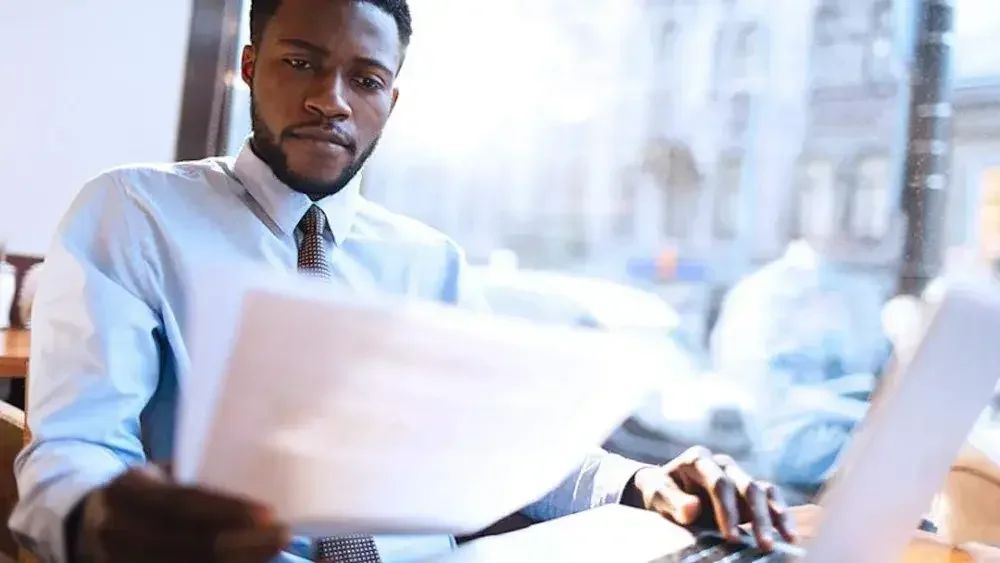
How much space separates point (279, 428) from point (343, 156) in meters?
0.63

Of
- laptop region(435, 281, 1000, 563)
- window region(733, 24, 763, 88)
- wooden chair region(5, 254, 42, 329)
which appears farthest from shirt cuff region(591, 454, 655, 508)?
wooden chair region(5, 254, 42, 329)

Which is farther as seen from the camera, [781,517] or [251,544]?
[781,517]

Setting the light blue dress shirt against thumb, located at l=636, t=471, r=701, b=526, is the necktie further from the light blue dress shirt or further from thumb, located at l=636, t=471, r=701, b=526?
thumb, located at l=636, t=471, r=701, b=526

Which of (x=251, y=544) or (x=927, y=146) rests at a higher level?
(x=927, y=146)

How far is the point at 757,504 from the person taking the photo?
0.76 metres

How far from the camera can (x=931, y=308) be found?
494 millimetres

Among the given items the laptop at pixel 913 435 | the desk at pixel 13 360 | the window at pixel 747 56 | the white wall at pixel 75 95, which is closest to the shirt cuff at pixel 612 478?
the laptop at pixel 913 435

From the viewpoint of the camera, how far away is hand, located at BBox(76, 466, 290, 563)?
0.39 meters

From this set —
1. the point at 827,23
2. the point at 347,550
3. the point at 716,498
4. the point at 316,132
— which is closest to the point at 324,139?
the point at 316,132

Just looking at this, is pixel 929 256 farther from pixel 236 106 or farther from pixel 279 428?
pixel 236 106

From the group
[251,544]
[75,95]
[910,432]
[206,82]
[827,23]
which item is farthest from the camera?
[206,82]

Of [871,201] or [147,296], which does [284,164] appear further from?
[871,201]

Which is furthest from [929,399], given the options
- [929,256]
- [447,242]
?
[929,256]

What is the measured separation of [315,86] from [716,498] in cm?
60
